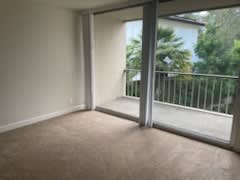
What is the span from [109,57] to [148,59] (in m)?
1.89

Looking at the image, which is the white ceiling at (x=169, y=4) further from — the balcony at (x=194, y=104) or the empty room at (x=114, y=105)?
the balcony at (x=194, y=104)

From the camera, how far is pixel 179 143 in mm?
2863

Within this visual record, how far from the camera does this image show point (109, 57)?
16.2 ft

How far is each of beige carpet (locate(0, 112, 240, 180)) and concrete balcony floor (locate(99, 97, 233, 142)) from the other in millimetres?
494

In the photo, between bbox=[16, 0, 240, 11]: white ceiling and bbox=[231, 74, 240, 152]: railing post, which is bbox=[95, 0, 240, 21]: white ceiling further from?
bbox=[231, 74, 240, 152]: railing post

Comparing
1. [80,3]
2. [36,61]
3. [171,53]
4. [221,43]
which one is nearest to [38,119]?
[36,61]

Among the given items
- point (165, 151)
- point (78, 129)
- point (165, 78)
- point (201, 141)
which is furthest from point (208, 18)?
point (78, 129)

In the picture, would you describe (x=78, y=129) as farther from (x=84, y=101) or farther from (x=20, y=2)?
(x=20, y=2)

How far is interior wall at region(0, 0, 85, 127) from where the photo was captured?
3.04m

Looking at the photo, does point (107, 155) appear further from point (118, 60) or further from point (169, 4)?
point (118, 60)

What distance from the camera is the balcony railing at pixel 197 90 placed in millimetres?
3840

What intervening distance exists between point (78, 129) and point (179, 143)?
171cm

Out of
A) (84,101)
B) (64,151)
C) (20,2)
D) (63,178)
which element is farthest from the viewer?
(84,101)

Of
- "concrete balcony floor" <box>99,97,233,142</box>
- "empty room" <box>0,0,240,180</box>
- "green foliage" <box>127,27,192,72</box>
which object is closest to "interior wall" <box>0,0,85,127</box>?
"empty room" <box>0,0,240,180</box>
